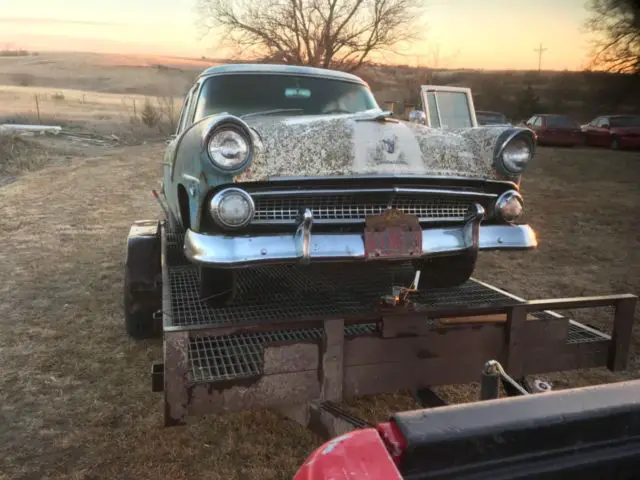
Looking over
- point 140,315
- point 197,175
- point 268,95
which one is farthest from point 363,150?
point 140,315

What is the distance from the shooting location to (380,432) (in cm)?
133

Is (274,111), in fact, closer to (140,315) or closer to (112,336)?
(140,315)

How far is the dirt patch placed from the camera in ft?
9.80

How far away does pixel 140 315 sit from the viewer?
171 inches

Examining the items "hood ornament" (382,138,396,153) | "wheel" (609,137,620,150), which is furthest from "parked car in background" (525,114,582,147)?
"hood ornament" (382,138,396,153)

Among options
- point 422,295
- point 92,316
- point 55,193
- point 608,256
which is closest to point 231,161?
point 422,295

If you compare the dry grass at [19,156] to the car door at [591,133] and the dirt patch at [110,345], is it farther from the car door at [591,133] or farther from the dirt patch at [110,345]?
the car door at [591,133]

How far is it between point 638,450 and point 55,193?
38.9 feet

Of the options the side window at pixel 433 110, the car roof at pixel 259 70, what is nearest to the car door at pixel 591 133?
the side window at pixel 433 110

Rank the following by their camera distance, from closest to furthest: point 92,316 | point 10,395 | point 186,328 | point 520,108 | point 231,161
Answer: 1. point 186,328
2. point 231,161
3. point 10,395
4. point 92,316
5. point 520,108

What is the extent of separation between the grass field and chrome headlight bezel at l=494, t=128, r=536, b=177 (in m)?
1.46

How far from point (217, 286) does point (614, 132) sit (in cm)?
2113

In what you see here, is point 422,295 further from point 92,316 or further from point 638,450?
point 92,316

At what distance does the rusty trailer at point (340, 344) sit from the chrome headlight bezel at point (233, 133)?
0.74 m
